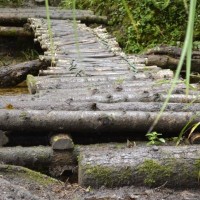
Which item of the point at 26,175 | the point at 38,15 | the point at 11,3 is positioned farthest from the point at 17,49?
the point at 26,175

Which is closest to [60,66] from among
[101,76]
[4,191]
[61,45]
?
[101,76]

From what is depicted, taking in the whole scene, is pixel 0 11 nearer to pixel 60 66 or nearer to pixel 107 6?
pixel 107 6

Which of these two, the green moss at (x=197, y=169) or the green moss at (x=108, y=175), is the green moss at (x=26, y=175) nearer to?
the green moss at (x=108, y=175)

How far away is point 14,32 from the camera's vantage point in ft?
27.5

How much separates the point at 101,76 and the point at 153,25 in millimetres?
3536

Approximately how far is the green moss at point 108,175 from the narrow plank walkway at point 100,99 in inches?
20.7

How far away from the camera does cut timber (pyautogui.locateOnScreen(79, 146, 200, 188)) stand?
2381 millimetres

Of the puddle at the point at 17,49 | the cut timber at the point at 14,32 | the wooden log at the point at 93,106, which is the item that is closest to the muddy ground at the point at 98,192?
the wooden log at the point at 93,106

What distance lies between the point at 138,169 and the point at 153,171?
8 centimetres

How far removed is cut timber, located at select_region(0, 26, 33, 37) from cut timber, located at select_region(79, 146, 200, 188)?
6286 millimetres

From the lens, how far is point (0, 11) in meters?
9.00

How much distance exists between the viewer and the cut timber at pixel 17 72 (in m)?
5.94

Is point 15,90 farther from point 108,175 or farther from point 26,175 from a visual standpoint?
point 108,175

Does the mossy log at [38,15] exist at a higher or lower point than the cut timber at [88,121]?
lower
